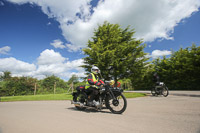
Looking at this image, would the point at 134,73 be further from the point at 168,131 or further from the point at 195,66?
the point at 168,131

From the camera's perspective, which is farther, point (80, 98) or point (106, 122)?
point (80, 98)

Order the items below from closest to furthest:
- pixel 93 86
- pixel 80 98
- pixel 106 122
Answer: pixel 106 122 → pixel 93 86 → pixel 80 98

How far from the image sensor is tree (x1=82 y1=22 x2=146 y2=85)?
515 inches

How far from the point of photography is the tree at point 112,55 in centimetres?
1307

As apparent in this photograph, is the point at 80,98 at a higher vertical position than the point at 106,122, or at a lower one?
higher

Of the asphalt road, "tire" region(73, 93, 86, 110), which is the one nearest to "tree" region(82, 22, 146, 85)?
"tire" region(73, 93, 86, 110)

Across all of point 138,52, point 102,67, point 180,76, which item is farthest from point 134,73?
point 180,76

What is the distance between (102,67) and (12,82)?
16728mm

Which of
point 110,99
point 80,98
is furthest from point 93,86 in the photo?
point 80,98

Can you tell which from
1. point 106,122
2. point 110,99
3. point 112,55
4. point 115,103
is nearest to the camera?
point 106,122

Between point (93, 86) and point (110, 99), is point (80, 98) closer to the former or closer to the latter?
point (93, 86)

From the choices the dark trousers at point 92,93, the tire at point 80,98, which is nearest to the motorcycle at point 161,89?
the dark trousers at point 92,93

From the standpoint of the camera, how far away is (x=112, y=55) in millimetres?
12820

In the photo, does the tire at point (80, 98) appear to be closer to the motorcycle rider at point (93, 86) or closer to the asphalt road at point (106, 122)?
the motorcycle rider at point (93, 86)
